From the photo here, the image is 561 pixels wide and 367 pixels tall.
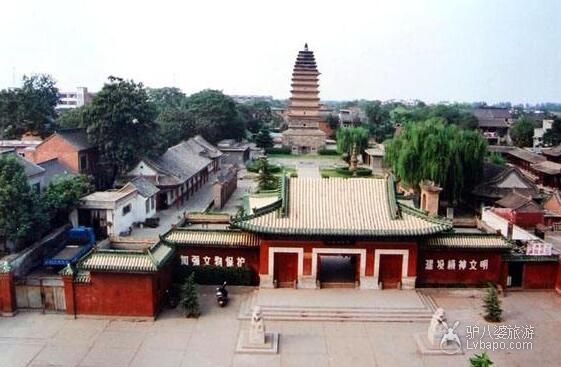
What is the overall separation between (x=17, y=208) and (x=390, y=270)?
1433 cm

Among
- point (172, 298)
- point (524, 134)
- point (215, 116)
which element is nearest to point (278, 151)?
point (215, 116)

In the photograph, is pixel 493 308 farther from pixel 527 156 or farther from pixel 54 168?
pixel 527 156

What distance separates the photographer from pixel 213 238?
1927 cm

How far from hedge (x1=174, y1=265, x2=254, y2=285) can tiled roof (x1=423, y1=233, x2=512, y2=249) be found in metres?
6.43

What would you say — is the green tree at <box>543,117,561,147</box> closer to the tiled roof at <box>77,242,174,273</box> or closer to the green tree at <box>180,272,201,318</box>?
the green tree at <box>180,272,201,318</box>

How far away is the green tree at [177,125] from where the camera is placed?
179ft

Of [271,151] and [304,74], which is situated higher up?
[304,74]

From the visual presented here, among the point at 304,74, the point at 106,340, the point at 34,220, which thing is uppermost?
the point at 304,74

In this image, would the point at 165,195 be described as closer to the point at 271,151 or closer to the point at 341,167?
the point at 341,167

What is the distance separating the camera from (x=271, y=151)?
224 feet

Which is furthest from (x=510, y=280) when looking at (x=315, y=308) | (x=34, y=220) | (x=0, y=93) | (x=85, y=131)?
(x=0, y=93)

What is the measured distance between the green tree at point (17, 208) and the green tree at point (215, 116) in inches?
1451

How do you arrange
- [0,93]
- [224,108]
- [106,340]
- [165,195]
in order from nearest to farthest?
[106,340], [165,195], [0,93], [224,108]

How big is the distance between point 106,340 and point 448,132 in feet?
82.5
